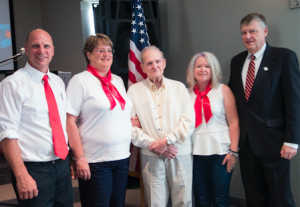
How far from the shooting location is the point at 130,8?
3.05 meters

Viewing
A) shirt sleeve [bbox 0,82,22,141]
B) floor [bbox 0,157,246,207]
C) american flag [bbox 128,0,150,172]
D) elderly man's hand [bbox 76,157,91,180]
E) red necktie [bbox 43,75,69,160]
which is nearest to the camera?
shirt sleeve [bbox 0,82,22,141]

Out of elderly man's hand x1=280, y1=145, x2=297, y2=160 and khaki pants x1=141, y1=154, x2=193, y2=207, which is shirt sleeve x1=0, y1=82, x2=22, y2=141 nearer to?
khaki pants x1=141, y1=154, x2=193, y2=207

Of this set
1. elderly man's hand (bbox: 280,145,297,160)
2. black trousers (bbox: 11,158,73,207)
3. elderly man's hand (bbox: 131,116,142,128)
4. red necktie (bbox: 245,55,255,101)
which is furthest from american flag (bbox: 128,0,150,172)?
elderly man's hand (bbox: 280,145,297,160)

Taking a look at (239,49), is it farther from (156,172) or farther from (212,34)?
(156,172)

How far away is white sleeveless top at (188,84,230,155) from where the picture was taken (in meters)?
2.13

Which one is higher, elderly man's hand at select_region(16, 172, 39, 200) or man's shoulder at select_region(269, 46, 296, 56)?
man's shoulder at select_region(269, 46, 296, 56)

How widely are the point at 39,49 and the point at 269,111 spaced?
1.64 m

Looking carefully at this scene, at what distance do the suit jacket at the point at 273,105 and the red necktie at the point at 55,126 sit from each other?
1364 mm

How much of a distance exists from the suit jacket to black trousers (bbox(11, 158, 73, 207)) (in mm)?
1372

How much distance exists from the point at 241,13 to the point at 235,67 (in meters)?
0.76

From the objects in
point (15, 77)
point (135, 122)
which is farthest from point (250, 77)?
point (15, 77)

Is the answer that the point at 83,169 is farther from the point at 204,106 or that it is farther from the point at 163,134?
the point at 204,106

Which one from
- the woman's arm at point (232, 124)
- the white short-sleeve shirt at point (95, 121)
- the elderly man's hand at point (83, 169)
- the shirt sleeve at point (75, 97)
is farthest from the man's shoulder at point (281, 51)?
the elderly man's hand at point (83, 169)

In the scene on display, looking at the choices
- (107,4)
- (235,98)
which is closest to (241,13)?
(235,98)
